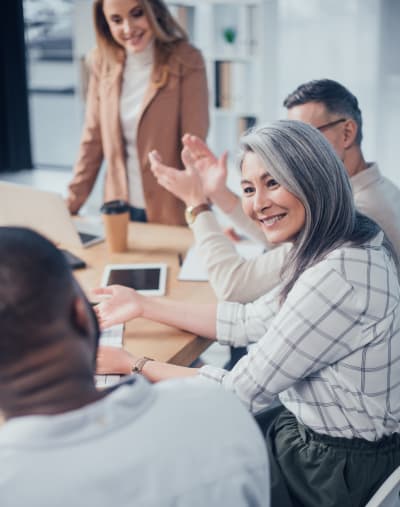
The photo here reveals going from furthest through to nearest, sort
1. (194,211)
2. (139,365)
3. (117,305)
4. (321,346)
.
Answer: (194,211)
(117,305)
(139,365)
(321,346)

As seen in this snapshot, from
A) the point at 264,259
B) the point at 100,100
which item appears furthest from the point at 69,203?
the point at 264,259

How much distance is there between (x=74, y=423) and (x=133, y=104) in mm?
2121

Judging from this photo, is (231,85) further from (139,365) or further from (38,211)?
(139,365)

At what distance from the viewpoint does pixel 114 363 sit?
150 centimetres

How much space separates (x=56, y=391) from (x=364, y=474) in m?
0.81

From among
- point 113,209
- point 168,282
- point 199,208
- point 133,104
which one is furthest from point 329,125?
point 133,104

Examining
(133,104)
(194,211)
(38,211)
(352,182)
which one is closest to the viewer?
(352,182)

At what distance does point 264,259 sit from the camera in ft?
6.19

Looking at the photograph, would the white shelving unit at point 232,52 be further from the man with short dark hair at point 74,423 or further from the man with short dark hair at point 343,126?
the man with short dark hair at point 74,423

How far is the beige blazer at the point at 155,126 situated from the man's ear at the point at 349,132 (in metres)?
0.88

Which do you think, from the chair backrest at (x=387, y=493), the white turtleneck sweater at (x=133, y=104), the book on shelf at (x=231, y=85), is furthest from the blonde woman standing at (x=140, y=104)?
the book on shelf at (x=231, y=85)

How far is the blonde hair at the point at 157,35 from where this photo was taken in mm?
2588

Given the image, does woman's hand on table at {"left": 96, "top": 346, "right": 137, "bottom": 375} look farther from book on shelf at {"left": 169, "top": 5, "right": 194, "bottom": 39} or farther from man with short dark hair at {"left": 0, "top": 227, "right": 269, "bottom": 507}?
book on shelf at {"left": 169, "top": 5, "right": 194, "bottom": 39}

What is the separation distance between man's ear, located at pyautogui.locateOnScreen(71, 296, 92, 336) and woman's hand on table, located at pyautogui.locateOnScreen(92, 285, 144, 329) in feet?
2.95
